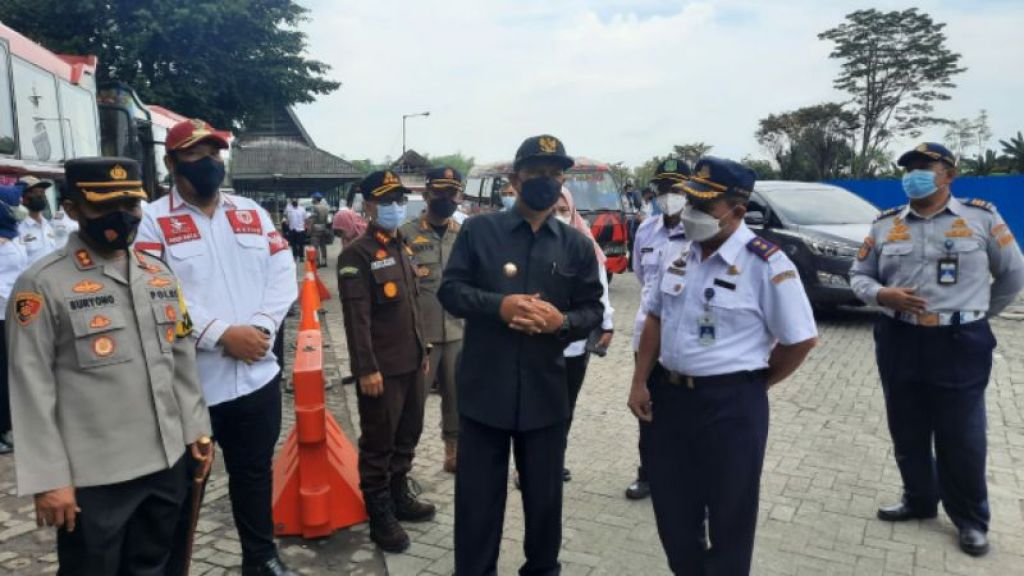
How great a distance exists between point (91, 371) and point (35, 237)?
463 cm

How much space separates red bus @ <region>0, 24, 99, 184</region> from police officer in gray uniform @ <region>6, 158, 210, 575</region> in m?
5.34

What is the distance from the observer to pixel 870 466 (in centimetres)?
476

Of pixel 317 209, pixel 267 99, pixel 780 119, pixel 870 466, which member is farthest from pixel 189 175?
pixel 780 119

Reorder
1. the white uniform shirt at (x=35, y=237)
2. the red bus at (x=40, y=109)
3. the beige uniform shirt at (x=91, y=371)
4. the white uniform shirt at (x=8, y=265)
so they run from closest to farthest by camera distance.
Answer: the beige uniform shirt at (x=91, y=371)
the white uniform shirt at (x=8, y=265)
the white uniform shirt at (x=35, y=237)
the red bus at (x=40, y=109)

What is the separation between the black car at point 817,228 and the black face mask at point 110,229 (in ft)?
25.5

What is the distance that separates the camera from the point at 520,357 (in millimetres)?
2883

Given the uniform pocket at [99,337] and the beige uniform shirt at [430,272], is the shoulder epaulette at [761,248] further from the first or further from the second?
the beige uniform shirt at [430,272]

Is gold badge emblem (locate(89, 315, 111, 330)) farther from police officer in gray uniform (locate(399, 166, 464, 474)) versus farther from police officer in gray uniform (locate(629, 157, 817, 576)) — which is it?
police officer in gray uniform (locate(399, 166, 464, 474))

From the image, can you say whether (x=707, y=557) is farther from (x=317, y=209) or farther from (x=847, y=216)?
(x=317, y=209)

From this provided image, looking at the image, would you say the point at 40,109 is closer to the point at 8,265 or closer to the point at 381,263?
the point at 8,265

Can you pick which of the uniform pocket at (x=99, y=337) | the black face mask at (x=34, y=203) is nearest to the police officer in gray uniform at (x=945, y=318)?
the uniform pocket at (x=99, y=337)

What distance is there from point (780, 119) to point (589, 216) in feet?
111

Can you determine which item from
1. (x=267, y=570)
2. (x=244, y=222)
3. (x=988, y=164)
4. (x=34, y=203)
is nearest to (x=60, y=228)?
(x=34, y=203)

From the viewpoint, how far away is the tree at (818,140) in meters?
40.2
